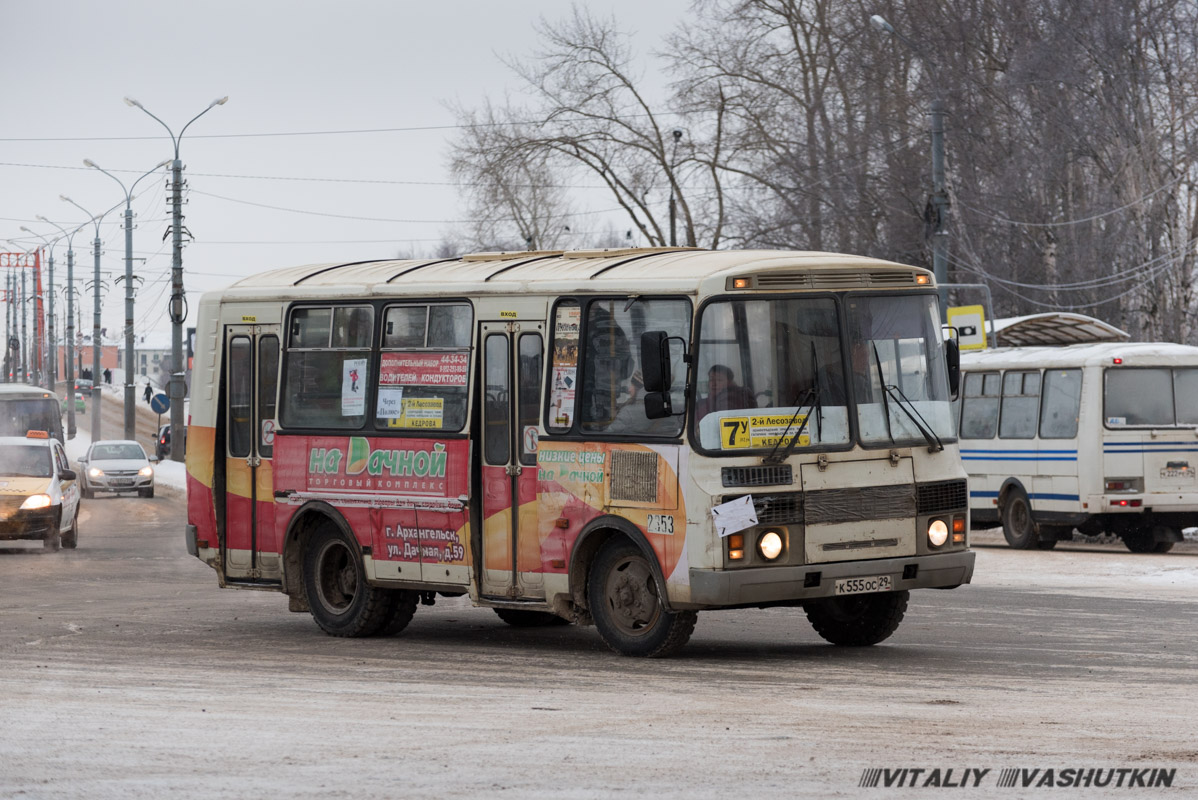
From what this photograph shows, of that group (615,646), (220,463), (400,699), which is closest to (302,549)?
(220,463)

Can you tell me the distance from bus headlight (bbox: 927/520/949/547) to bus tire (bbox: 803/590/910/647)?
0.74 metres

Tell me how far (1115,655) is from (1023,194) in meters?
33.3

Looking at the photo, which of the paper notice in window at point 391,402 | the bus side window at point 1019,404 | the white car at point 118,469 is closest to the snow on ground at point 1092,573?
the bus side window at point 1019,404

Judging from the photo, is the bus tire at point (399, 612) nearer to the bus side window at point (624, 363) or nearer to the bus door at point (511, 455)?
the bus door at point (511, 455)

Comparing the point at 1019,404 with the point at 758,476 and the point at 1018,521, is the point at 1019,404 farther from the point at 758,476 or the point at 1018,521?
the point at 758,476

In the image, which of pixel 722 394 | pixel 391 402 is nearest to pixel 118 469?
pixel 391 402

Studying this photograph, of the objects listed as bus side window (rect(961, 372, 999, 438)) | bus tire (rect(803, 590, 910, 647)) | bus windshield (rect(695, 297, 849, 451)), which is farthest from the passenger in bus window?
bus side window (rect(961, 372, 999, 438))

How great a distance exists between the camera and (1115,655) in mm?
12961

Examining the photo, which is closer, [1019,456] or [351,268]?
[351,268]

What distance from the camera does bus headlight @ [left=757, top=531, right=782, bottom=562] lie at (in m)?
12.0

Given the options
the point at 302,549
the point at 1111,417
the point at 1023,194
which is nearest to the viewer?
the point at 302,549

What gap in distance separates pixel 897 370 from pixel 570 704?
3572 mm

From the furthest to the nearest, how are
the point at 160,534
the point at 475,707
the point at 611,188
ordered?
the point at 611,188 → the point at 160,534 → the point at 475,707

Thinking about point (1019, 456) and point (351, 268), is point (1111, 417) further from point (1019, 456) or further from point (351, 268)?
point (351, 268)
